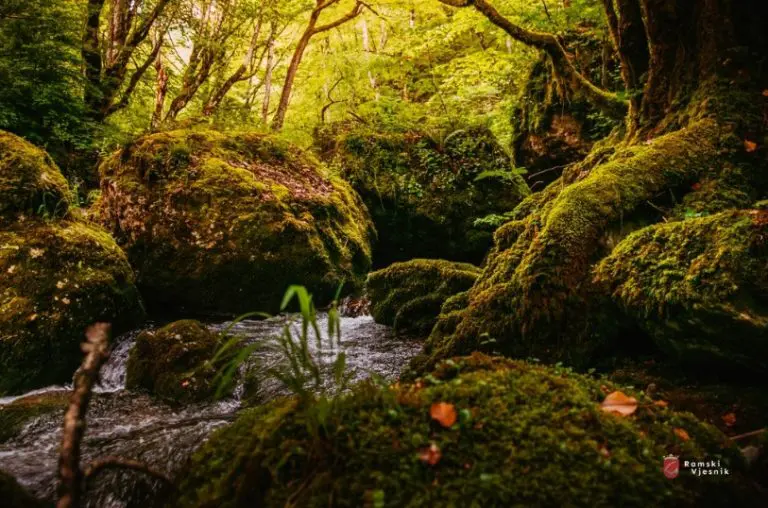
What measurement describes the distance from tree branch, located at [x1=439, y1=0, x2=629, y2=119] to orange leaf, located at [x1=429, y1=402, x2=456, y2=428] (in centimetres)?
605

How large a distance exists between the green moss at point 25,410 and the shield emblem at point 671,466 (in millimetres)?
4561

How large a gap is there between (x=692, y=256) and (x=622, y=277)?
52cm

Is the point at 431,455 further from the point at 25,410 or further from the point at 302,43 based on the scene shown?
the point at 302,43

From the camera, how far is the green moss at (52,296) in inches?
174

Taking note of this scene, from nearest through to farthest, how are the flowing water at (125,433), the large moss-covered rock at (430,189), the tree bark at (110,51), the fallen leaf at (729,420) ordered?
the fallen leaf at (729,420)
the flowing water at (125,433)
the tree bark at (110,51)
the large moss-covered rock at (430,189)

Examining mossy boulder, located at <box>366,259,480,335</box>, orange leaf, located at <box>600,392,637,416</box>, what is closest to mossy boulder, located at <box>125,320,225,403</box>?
mossy boulder, located at <box>366,259,480,335</box>

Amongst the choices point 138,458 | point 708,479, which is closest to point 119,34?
point 138,458

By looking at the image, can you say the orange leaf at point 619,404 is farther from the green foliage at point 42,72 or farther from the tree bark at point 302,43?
the tree bark at point 302,43

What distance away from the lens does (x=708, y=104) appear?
4.31 meters

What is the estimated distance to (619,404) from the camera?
1.90 meters

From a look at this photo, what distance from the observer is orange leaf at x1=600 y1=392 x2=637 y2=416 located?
1.85 meters

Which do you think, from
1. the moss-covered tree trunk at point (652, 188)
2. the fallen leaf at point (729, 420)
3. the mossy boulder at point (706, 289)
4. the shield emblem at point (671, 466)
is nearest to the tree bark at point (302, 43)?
the moss-covered tree trunk at point (652, 188)

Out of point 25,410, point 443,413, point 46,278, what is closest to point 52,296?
point 46,278

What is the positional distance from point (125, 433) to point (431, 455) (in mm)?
3223
